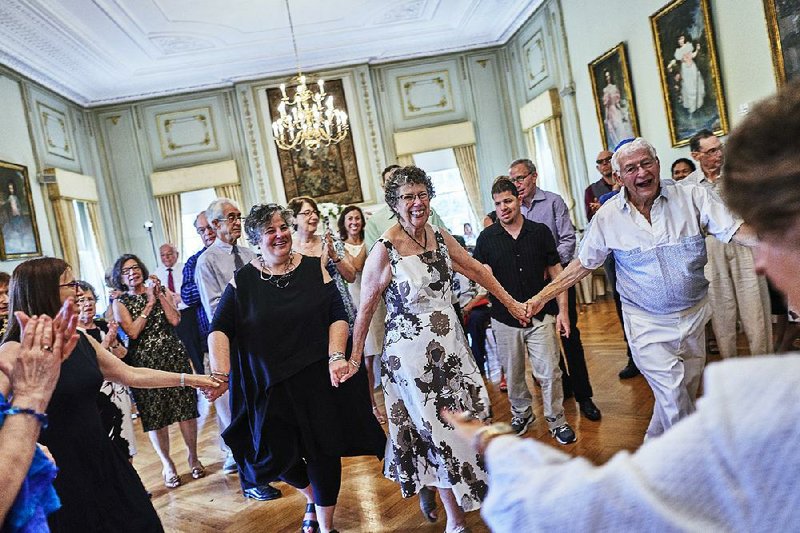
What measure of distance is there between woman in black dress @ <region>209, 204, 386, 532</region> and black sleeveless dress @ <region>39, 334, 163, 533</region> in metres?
0.74

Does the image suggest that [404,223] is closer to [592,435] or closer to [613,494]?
[592,435]

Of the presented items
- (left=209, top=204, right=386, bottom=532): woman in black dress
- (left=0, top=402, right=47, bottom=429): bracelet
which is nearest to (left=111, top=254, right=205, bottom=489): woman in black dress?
(left=209, top=204, right=386, bottom=532): woman in black dress

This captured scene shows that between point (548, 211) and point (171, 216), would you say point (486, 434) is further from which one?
point (171, 216)

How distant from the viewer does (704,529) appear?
0.63 m

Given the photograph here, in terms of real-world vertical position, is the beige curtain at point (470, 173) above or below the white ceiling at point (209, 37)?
below

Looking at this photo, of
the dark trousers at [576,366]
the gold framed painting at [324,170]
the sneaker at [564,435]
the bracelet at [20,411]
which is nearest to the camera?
the bracelet at [20,411]

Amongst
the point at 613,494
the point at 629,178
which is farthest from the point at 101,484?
the point at 629,178

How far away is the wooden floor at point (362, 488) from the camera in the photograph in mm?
3172

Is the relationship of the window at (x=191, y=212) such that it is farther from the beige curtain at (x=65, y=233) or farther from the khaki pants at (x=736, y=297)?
the khaki pants at (x=736, y=297)

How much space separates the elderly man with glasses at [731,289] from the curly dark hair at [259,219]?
2.86 m

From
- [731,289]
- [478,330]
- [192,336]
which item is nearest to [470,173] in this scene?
[478,330]

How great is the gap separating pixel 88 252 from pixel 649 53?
8415 mm

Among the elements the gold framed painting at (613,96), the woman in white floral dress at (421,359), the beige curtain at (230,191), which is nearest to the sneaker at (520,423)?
the woman in white floral dress at (421,359)

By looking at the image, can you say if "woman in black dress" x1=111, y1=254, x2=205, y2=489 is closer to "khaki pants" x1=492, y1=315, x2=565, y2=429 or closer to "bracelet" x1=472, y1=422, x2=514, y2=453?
"khaki pants" x1=492, y1=315, x2=565, y2=429
